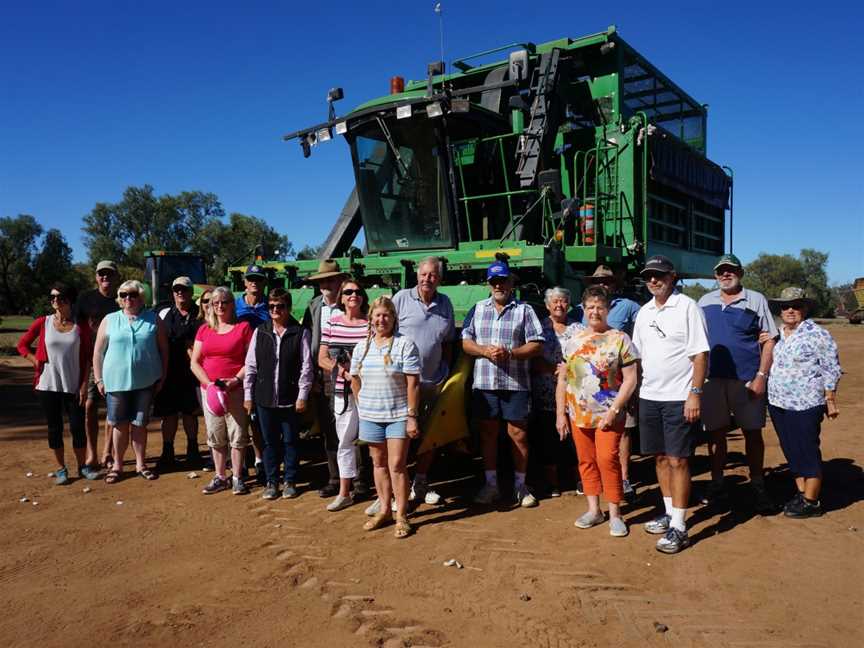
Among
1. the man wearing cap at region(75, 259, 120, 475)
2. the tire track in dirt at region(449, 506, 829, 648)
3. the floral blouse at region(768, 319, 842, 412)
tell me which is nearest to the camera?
the tire track in dirt at region(449, 506, 829, 648)

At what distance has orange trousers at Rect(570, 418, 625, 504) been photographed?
4199mm

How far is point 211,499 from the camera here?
17.0ft

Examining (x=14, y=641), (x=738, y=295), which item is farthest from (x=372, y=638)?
(x=738, y=295)

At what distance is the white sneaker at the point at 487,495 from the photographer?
4934mm

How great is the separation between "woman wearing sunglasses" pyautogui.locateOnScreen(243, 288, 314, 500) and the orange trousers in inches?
84.2

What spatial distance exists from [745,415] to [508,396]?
5.84ft

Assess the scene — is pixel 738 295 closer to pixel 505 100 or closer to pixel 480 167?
pixel 480 167

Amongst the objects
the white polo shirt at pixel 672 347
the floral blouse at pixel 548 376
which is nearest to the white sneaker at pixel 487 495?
the floral blouse at pixel 548 376

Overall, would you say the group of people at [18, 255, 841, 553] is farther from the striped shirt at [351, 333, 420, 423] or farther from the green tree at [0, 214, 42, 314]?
the green tree at [0, 214, 42, 314]

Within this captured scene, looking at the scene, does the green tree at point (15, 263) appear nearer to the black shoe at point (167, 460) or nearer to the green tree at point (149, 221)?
the green tree at point (149, 221)

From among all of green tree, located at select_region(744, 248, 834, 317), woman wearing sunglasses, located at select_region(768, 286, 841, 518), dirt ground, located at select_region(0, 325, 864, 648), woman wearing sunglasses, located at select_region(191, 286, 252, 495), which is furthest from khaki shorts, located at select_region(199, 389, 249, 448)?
green tree, located at select_region(744, 248, 834, 317)

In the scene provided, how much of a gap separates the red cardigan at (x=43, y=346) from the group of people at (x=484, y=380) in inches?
0.8

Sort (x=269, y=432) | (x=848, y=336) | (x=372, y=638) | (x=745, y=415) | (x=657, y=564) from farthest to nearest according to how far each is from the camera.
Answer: (x=848, y=336) < (x=269, y=432) < (x=745, y=415) < (x=657, y=564) < (x=372, y=638)

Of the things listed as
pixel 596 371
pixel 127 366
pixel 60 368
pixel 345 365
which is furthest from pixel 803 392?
pixel 60 368
